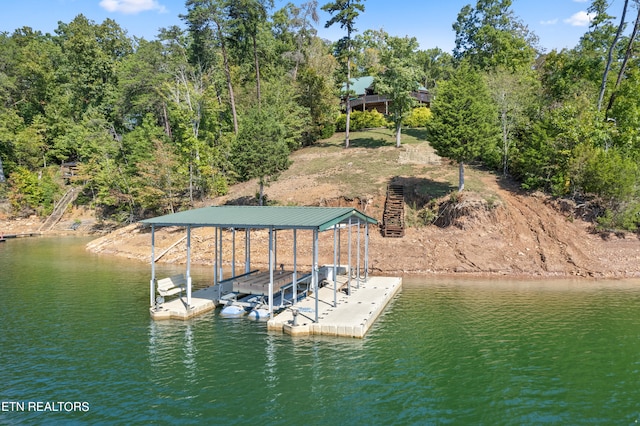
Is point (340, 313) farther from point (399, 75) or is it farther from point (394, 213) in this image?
point (399, 75)

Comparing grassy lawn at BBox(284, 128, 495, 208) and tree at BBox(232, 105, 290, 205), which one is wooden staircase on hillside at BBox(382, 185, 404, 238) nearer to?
grassy lawn at BBox(284, 128, 495, 208)

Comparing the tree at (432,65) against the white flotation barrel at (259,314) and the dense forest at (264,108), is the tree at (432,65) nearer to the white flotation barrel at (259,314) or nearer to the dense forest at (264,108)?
the dense forest at (264,108)

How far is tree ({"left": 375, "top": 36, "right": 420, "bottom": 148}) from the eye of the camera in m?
46.3

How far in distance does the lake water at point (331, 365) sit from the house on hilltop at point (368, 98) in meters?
49.1

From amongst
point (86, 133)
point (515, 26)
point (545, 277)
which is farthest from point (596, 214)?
point (86, 133)

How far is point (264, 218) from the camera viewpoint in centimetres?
1788

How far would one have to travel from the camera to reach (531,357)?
1389cm

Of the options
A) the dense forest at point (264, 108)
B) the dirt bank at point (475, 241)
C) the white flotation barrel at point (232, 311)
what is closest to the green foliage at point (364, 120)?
the dense forest at point (264, 108)

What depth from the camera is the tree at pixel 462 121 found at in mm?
32438

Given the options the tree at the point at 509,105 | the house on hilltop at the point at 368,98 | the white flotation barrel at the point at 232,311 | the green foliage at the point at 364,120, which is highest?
the house on hilltop at the point at 368,98

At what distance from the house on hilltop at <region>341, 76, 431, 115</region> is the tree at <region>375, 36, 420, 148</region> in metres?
15.6

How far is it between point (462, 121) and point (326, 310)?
21165 mm

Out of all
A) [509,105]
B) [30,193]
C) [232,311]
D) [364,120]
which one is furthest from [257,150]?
[30,193]

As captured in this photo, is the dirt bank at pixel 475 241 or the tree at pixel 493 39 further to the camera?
the tree at pixel 493 39
